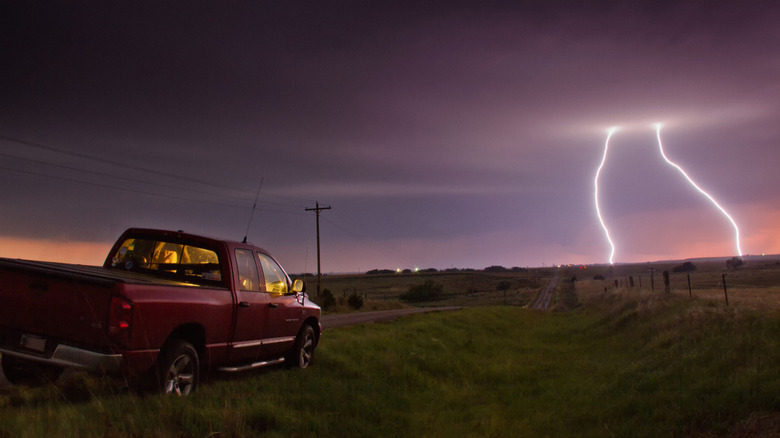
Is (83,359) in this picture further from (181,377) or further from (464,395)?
(464,395)

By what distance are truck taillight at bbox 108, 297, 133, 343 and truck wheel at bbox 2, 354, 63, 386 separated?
173cm

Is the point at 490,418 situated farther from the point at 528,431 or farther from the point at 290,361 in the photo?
the point at 290,361

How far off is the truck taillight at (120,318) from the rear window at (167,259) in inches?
80.7

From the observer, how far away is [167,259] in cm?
802

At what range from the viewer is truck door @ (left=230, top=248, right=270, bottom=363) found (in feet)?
24.8

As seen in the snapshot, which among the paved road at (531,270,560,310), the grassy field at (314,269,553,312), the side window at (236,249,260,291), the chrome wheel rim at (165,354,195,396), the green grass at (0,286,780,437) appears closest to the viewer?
the green grass at (0,286,780,437)

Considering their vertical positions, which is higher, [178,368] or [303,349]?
[178,368]

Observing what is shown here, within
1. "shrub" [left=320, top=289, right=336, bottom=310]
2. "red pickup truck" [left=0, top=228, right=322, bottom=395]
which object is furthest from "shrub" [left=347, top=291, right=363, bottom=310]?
"red pickup truck" [left=0, top=228, right=322, bottom=395]

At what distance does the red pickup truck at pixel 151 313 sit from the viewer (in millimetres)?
5559

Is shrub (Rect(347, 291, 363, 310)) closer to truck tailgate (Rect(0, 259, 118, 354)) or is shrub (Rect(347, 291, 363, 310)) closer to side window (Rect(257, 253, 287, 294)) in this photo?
side window (Rect(257, 253, 287, 294))

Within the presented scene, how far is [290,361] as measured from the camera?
956 cm

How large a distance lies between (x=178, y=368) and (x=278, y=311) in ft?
7.95

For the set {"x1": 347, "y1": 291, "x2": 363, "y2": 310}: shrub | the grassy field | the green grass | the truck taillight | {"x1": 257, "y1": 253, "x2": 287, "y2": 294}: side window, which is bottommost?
the grassy field

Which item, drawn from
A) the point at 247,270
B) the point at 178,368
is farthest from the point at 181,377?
the point at 247,270
